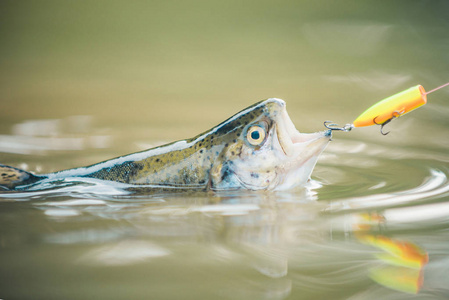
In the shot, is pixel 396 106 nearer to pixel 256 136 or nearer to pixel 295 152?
pixel 295 152

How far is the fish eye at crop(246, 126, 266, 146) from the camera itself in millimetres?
1847

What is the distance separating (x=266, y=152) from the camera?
1.84 metres

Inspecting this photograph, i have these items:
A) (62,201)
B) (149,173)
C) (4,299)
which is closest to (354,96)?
(149,173)

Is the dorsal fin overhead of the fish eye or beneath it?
beneath

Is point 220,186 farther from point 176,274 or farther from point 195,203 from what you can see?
point 176,274

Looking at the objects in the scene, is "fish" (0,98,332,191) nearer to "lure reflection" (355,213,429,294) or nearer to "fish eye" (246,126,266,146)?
"fish eye" (246,126,266,146)

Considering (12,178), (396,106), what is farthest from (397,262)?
(12,178)

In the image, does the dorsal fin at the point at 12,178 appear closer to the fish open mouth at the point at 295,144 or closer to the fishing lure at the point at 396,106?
the fish open mouth at the point at 295,144

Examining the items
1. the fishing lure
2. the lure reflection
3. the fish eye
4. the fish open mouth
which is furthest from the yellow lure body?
the lure reflection

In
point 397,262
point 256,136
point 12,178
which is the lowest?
point 397,262

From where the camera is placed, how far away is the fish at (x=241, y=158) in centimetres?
184

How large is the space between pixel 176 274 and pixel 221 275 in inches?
4.0

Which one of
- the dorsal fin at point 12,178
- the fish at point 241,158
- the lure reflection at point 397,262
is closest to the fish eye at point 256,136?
the fish at point 241,158

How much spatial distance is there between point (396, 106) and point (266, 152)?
46cm
